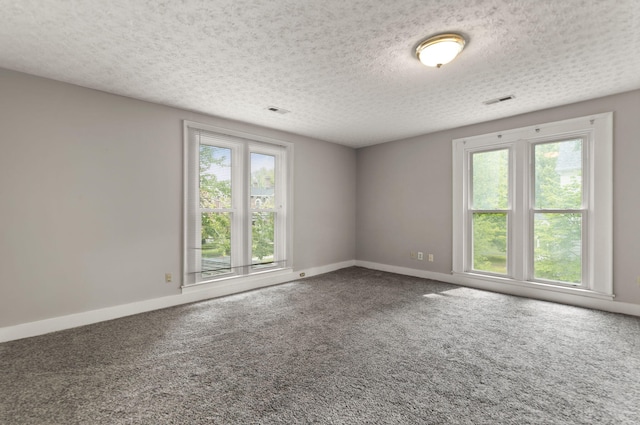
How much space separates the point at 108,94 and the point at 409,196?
15.3ft

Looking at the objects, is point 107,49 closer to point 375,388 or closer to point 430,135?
point 375,388

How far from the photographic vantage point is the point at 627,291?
130 inches

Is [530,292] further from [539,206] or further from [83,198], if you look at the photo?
[83,198]

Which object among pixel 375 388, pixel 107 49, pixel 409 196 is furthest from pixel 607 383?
pixel 107 49

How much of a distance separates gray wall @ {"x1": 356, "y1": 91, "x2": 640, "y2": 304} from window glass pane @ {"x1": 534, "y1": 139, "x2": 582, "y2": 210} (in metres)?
0.36

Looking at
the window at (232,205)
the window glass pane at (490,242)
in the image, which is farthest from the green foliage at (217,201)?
the window glass pane at (490,242)

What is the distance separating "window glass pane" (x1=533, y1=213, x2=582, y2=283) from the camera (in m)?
3.70

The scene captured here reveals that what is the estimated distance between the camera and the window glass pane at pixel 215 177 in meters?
4.02

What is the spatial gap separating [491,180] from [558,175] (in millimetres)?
801

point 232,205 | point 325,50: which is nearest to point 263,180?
point 232,205

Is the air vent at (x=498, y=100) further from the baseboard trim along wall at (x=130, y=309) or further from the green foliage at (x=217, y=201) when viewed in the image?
the baseboard trim along wall at (x=130, y=309)

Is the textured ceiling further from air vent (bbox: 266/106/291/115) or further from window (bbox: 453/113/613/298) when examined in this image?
window (bbox: 453/113/613/298)

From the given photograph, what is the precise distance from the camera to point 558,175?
3834 mm

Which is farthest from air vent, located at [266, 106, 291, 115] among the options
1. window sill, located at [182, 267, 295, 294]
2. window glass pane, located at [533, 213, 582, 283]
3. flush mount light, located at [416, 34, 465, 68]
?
window glass pane, located at [533, 213, 582, 283]
